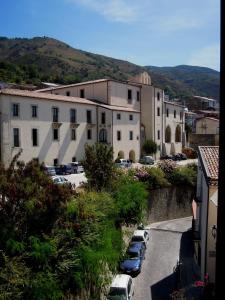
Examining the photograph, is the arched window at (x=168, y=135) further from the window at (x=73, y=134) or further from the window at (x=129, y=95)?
the window at (x=73, y=134)

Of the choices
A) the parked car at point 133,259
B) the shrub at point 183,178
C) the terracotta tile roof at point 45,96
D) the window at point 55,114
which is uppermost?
the terracotta tile roof at point 45,96

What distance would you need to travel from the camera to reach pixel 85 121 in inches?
1822

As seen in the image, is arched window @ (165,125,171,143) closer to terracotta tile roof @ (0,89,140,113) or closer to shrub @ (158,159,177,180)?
terracotta tile roof @ (0,89,140,113)

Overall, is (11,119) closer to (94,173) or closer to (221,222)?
(94,173)

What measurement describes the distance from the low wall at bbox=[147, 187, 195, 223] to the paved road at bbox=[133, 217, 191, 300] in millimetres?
824

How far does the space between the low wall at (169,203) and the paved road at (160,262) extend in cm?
82

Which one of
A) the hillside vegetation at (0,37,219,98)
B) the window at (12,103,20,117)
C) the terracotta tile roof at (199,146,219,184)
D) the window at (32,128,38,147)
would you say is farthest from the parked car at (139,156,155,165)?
the hillside vegetation at (0,37,219,98)

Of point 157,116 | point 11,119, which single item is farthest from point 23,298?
point 157,116

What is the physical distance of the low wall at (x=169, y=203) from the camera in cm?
3256

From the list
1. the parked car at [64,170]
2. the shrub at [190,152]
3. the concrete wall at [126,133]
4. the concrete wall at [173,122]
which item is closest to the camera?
the parked car at [64,170]

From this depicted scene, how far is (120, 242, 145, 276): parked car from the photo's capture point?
2052 centimetres

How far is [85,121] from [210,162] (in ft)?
94.1

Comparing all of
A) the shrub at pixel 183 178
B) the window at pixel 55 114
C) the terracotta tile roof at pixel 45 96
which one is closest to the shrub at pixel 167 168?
the shrub at pixel 183 178

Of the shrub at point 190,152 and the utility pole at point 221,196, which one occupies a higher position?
the utility pole at point 221,196
